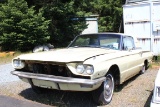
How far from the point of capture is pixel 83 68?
13.7 ft

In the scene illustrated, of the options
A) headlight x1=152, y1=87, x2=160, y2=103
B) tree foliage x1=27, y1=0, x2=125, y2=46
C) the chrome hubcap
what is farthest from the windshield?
tree foliage x1=27, y1=0, x2=125, y2=46

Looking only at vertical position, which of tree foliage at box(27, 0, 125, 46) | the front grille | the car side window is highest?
tree foliage at box(27, 0, 125, 46)

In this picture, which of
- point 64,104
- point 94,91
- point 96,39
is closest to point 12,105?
point 64,104

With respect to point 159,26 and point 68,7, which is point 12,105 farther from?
point 68,7

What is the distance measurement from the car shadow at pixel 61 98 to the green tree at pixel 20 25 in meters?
7.18

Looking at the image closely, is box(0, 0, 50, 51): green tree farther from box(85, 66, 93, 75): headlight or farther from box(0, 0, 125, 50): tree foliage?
box(85, 66, 93, 75): headlight

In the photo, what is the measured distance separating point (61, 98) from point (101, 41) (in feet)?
5.99

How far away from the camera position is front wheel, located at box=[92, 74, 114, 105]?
4.53m

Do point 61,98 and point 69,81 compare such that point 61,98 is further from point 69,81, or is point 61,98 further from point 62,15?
point 62,15

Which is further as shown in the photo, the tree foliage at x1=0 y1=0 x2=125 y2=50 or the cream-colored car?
the tree foliage at x1=0 y1=0 x2=125 y2=50

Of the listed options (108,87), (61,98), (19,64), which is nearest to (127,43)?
(108,87)

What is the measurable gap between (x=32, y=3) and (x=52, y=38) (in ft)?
8.21

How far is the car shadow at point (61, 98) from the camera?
15.9 ft

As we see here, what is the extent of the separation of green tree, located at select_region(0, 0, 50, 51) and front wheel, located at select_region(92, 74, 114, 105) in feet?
27.0
